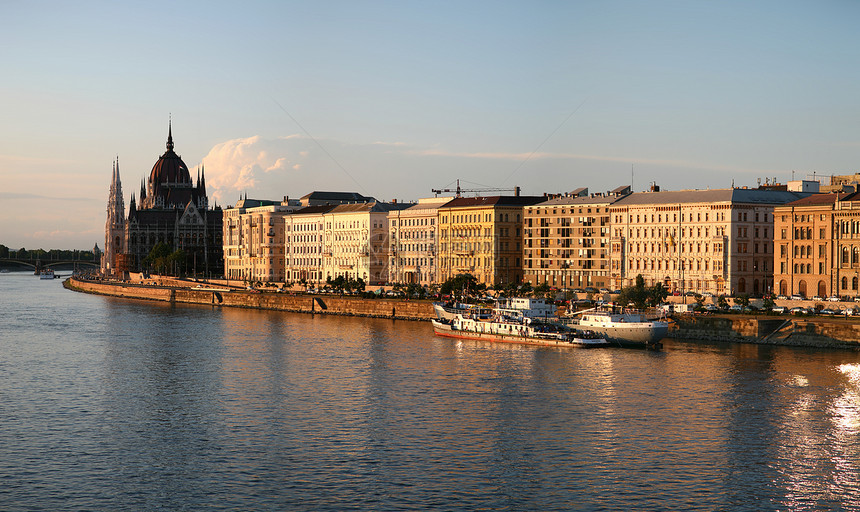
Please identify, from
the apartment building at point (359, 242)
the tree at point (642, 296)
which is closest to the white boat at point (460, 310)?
the tree at point (642, 296)

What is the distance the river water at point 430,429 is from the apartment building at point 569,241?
56466 mm

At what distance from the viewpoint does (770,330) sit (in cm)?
9350

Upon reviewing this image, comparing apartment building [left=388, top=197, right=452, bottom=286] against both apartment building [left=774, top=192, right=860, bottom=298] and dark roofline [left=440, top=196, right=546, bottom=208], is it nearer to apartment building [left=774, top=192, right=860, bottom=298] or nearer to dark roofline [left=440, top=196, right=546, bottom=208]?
dark roofline [left=440, top=196, right=546, bottom=208]

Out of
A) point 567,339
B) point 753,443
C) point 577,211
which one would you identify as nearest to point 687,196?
point 577,211

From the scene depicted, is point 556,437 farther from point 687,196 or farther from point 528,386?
point 687,196

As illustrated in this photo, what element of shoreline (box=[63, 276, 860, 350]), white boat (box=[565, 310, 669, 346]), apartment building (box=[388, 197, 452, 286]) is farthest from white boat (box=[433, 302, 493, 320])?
apartment building (box=[388, 197, 452, 286])

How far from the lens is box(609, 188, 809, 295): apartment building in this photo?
12694cm

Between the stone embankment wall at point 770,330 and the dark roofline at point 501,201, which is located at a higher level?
the dark roofline at point 501,201

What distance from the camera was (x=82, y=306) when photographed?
552 feet

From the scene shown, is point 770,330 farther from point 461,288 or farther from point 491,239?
point 491,239

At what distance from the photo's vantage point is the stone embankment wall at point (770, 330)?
290ft

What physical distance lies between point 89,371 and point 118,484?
1390 inches

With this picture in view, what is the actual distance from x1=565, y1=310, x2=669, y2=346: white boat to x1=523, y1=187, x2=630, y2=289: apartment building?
153ft

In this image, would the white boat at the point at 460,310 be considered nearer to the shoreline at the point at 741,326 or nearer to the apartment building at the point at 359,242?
the shoreline at the point at 741,326
